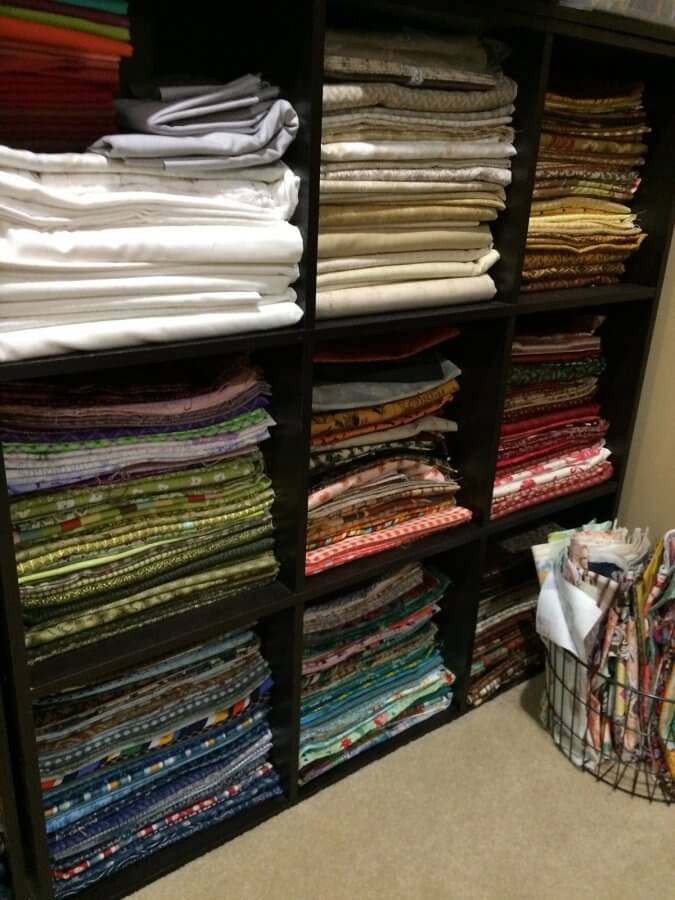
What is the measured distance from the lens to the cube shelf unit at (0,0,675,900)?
1149 mm

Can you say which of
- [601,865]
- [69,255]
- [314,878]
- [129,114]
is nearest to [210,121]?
[129,114]

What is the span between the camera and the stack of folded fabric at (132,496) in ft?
3.78

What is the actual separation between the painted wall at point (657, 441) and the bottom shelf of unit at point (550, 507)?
8cm

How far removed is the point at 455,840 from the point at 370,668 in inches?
14.7

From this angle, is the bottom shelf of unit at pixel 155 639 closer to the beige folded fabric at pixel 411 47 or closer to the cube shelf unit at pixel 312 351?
the cube shelf unit at pixel 312 351

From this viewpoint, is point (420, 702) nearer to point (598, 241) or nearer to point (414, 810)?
point (414, 810)

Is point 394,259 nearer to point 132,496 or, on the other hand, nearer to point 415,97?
point 415,97

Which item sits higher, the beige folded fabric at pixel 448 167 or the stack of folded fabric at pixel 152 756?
the beige folded fabric at pixel 448 167

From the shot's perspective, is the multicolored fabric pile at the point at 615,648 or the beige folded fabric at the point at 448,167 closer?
the beige folded fabric at the point at 448,167

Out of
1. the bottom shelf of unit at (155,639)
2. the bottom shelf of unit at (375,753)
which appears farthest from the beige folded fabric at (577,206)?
the bottom shelf of unit at (375,753)

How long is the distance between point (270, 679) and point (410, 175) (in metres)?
0.99

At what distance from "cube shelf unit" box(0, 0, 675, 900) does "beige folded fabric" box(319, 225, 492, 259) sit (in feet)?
0.25

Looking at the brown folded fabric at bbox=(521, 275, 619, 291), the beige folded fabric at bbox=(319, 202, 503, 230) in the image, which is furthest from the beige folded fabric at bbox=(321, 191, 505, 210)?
the brown folded fabric at bbox=(521, 275, 619, 291)

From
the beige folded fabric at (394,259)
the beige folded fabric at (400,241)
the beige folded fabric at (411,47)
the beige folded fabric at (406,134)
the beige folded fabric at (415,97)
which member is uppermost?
the beige folded fabric at (411,47)
